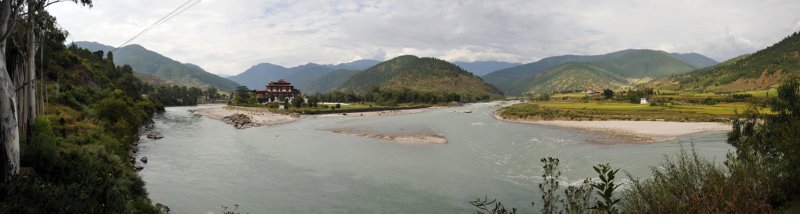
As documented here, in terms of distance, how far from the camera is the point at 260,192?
2419cm

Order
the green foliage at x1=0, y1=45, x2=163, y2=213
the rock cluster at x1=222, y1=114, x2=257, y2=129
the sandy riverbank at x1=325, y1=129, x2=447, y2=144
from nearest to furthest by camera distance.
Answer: the green foliage at x1=0, y1=45, x2=163, y2=213
the sandy riverbank at x1=325, y1=129, x2=447, y2=144
the rock cluster at x1=222, y1=114, x2=257, y2=129

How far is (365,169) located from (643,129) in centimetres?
4630

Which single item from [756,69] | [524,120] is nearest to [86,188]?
[524,120]

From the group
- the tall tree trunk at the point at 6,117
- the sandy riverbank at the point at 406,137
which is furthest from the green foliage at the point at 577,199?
the sandy riverbank at the point at 406,137

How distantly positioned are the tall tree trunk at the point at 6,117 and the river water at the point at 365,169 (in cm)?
822

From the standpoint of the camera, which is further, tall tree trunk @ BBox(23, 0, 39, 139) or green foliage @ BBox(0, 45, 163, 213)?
tall tree trunk @ BBox(23, 0, 39, 139)

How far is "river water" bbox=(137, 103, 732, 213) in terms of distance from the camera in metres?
22.1

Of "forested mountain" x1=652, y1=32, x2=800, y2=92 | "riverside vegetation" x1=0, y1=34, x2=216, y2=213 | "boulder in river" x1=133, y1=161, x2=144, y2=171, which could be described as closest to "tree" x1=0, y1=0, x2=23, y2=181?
"riverside vegetation" x1=0, y1=34, x2=216, y2=213

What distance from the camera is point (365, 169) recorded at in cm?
3138

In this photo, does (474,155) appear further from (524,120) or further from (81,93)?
(81,93)

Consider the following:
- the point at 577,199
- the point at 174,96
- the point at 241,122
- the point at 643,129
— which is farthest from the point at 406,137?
the point at 174,96

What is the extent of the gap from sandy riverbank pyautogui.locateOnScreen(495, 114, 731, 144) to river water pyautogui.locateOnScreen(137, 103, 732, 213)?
10.2 ft

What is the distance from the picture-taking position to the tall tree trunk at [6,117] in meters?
12.4

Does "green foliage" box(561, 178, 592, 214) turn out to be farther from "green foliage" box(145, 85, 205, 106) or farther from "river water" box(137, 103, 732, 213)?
"green foliage" box(145, 85, 205, 106)
